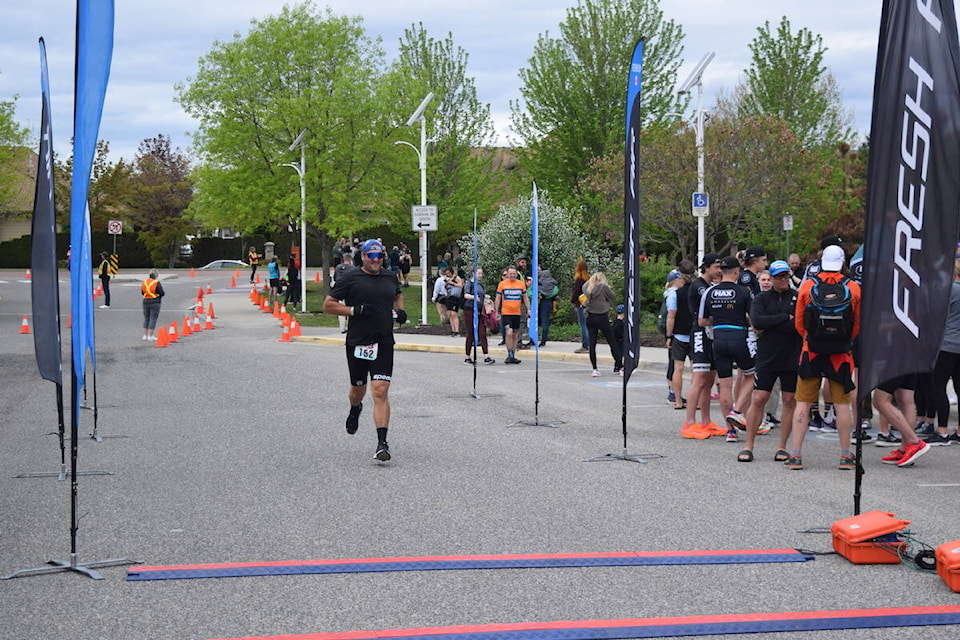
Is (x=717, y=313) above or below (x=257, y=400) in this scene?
above

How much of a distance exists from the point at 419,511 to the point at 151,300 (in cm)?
1895

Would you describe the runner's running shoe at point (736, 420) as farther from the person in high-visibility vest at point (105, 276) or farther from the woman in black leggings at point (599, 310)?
the person in high-visibility vest at point (105, 276)

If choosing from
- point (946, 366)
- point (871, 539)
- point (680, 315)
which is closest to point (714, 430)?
point (680, 315)

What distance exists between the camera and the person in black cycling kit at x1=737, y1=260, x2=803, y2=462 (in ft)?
32.3

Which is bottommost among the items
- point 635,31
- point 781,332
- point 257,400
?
point 257,400

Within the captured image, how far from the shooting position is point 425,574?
6.07 metres

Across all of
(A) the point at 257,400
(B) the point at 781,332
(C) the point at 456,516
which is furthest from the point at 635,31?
(C) the point at 456,516

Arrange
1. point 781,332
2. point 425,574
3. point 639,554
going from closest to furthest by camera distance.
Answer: point 425,574 → point 639,554 → point 781,332

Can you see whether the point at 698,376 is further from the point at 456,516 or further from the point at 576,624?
the point at 576,624

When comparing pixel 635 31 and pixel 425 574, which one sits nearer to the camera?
pixel 425 574

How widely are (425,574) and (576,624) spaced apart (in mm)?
1139

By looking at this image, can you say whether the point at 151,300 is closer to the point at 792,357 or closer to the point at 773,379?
the point at 773,379

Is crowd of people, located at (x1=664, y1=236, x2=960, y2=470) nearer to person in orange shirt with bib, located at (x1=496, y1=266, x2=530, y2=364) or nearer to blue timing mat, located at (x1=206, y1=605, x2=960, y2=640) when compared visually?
blue timing mat, located at (x1=206, y1=605, x2=960, y2=640)

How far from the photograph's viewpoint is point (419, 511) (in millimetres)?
7781
